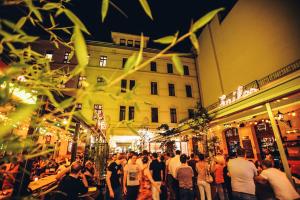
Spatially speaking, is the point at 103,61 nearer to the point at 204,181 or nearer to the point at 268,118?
the point at 268,118

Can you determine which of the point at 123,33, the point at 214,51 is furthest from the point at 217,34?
the point at 123,33

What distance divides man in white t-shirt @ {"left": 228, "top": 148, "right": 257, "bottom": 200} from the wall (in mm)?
9661

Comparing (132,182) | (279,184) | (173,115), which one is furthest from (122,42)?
(279,184)

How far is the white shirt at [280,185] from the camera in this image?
129 inches

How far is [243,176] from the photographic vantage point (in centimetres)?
410

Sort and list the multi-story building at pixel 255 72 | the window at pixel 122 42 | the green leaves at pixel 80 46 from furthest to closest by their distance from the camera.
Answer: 1. the window at pixel 122 42
2. the multi-story building at pixel 255 72
3. the green leaves at pixel 80 46

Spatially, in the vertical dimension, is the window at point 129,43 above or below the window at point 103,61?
above

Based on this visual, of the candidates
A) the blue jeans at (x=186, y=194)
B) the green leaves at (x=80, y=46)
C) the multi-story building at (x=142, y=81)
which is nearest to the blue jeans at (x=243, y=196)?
the blue jeans at (x=186, y=194)

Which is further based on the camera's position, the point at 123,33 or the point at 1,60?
the point at 123,33

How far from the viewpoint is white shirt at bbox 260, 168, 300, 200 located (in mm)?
3279

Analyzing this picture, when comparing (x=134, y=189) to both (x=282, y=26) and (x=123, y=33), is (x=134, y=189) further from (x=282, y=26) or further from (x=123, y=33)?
(x=123, y=33)

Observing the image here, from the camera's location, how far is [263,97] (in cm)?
539

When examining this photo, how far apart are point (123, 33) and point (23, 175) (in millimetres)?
21893

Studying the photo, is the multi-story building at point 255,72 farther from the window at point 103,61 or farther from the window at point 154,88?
the window at point 103,61
